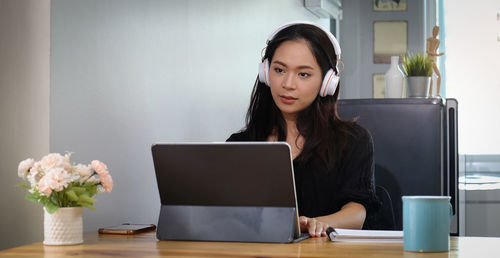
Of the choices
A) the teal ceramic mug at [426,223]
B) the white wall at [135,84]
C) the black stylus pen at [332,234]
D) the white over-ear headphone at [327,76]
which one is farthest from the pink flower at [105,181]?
the white over-ear headphone at [327,76]

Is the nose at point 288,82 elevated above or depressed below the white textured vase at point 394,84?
below

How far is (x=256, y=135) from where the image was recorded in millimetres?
2186

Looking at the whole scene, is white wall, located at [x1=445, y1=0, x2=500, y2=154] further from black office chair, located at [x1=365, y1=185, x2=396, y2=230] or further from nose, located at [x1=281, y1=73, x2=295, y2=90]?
nose, located at [x1=281, y1=73, x2=295, y2=90]

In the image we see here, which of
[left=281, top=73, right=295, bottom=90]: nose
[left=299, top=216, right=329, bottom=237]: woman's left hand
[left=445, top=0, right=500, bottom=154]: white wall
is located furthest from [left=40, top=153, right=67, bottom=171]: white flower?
[left=445, top=0, right=500, bottom=154]: white wall

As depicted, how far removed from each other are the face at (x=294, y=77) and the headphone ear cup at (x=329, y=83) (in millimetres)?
30

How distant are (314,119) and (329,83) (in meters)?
0.13

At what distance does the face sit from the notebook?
0.64m

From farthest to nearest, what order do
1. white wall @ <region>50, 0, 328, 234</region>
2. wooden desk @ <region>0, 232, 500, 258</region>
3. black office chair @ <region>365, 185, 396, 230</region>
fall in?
1. black office chair @ <region>365, 185, 396, 230</region>
2. white wall @ <region>50, 0, 328, 234</region>
3. wooden desk @ <region>0, 232, 500, 258</region>

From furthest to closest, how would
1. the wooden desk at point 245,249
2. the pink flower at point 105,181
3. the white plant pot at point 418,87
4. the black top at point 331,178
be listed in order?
1. the white plant pot at point 418,87
2. the black top at point 331,178
3. the pink flower at point 105,181
4. the wooden desk at point 245,249

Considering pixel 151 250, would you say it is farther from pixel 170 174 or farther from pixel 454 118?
pixel 454 118

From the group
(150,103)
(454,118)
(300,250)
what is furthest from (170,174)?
(454,118)

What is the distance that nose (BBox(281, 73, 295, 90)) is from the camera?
2.02 meters

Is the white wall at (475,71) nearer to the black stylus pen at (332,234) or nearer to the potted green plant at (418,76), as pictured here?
the potted green plant at (418,76)

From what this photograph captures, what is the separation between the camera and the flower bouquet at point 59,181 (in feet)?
4.57
